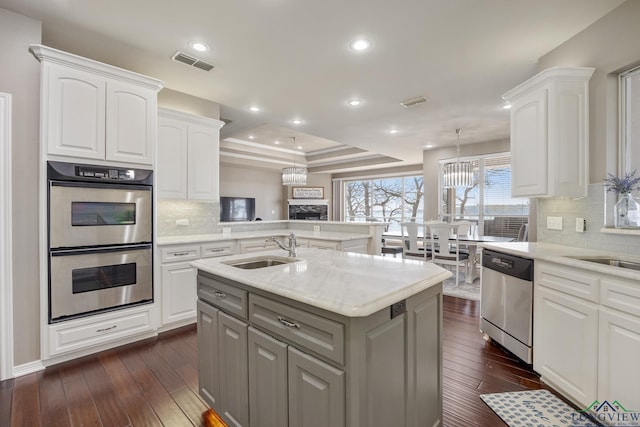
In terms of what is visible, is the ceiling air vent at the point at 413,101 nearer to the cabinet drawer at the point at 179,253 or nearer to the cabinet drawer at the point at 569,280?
the cabinet drawer at the point at 569,280

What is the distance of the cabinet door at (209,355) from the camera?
1737mm

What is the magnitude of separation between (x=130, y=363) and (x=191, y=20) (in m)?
2.91

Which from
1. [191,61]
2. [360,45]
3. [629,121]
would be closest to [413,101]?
[360,45]

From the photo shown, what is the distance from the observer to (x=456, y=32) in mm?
2432

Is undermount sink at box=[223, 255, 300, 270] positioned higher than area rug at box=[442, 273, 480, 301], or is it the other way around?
undermount sink at box=[223, 255, 300, 270]

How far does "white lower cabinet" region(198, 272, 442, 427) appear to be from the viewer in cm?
111

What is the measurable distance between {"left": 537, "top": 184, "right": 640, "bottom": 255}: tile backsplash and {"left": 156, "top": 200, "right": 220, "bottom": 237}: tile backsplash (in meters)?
3.95

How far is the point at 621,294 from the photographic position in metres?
1.60

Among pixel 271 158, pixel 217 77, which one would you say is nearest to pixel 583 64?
pixel 217 77

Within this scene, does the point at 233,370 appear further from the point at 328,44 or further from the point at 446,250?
the point at 446,250

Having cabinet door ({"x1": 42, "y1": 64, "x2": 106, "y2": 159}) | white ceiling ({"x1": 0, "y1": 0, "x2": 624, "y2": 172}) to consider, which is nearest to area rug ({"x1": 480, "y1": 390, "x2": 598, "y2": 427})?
white ceiling ({"x1": 0, "y1": 0, "x2": 624, "y2": 172})

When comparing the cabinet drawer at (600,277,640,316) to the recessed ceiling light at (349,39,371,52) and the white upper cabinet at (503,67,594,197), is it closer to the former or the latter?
the white upper cabinet at (503,67,594,197)

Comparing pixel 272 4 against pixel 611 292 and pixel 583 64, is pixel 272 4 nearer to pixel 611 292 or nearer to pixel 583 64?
pixel 583 64

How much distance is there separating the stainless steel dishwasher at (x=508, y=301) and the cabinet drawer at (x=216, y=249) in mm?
2966
